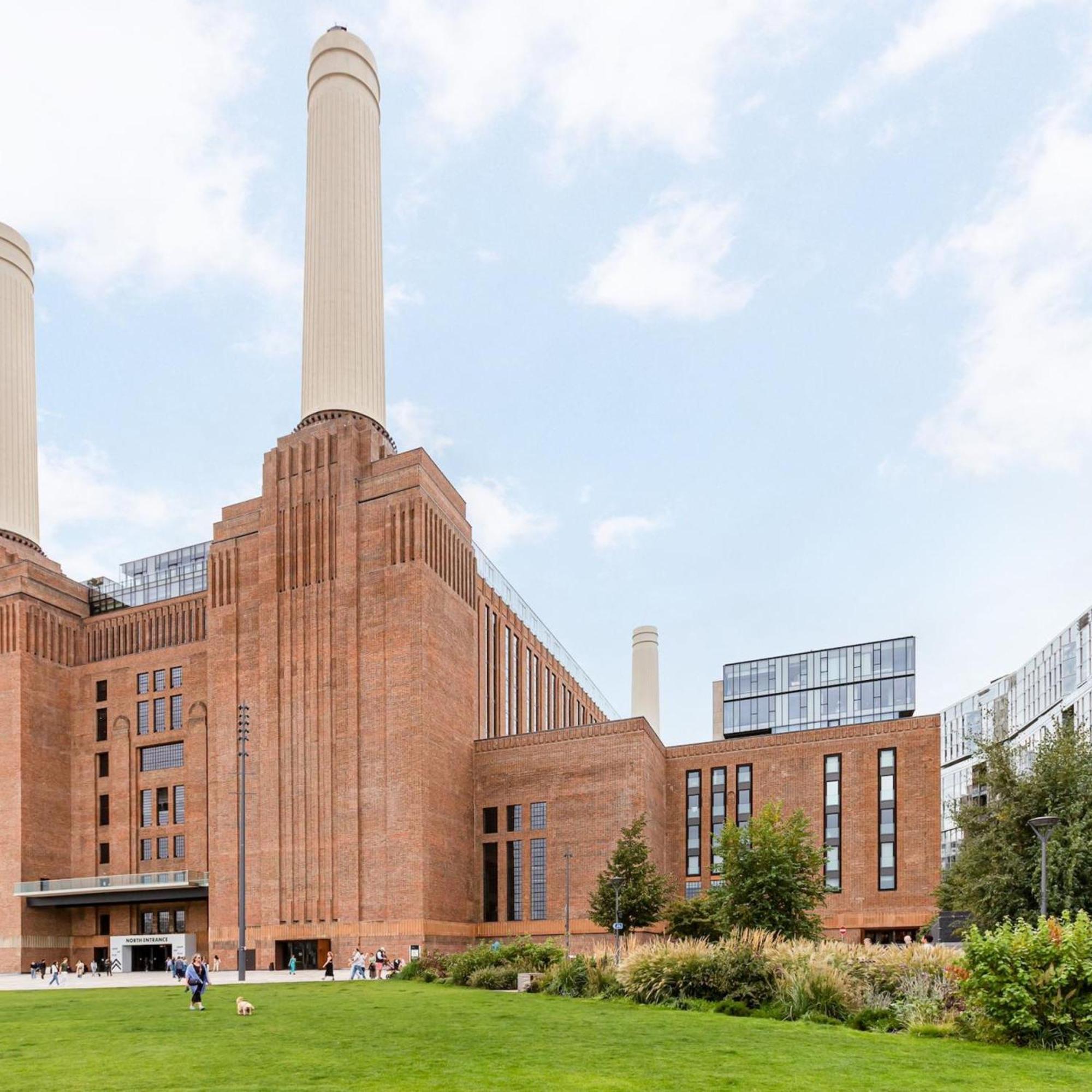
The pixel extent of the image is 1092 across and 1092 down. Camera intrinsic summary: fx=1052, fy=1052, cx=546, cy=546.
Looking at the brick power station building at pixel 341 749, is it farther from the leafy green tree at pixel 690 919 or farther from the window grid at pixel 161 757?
the leafy green tree at pixel 690 919

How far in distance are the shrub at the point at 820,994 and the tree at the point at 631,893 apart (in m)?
29.0

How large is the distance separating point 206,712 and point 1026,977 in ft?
179

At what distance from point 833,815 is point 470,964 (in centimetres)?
3277

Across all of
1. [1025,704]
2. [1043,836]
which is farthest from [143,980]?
[1025,704]

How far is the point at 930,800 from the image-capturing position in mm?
60500

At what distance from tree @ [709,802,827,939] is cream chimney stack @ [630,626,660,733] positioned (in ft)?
230

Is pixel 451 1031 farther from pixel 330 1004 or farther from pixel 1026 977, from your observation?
pixel 1026 977

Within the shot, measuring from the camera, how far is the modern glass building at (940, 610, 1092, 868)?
80.0 m

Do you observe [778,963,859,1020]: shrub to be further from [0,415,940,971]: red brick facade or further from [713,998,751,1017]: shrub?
[0,415,940,971]: red brick facade

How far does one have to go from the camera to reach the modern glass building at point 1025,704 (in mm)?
80000

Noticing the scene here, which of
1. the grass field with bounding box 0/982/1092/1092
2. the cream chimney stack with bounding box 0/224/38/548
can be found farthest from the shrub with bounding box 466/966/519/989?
the cream chimney stack with bounding box 0/224/38/548

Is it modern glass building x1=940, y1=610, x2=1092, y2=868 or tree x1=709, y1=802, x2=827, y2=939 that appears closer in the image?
tree x1=709, y1=802, x2=827, y2=939

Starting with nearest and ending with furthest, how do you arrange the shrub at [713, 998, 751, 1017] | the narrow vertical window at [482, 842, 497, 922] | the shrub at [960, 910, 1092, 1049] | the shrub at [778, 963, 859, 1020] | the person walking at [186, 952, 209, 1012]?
the shrub at [960, 910, 1092, 1049] → the shrub at [778, 963, 859, 1020] → the shrub at [713, 998, 751, 1017] → the person walking at [186, 952, 209, 1012] → the narrow vertical window at [482, 842, 497, 922]

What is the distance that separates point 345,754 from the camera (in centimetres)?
5597
